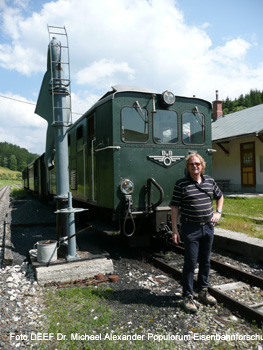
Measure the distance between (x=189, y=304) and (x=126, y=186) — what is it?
100 inches

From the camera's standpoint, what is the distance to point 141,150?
6059 millimetres

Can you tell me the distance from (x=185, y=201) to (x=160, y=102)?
2968mm

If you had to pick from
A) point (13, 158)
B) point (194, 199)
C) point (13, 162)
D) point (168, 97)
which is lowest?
point (194, 199)

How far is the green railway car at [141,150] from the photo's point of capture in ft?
19.1

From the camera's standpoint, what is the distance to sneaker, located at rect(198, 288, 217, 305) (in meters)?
4.00

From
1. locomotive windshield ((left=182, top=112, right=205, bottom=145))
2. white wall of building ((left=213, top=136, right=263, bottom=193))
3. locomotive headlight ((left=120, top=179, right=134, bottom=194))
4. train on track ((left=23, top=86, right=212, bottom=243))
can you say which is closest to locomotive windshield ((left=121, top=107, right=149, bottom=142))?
train on track ((left=23, top=86, right=212, bottom=243))

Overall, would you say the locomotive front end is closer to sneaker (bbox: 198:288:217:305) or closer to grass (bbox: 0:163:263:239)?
sneaker (bbox: 198:288:217:305)

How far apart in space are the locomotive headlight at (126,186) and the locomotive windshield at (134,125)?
84 centimetres

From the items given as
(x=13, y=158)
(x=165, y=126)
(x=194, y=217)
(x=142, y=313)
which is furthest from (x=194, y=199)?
(x=13, y=158)

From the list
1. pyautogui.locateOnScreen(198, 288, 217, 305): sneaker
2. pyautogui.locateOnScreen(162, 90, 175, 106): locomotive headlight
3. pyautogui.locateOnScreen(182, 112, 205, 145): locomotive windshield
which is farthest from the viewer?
pyautogui.locateOnScreen(182, 112, 205, 145): locomotive windshield

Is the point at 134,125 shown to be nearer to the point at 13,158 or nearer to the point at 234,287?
the point at 234,287

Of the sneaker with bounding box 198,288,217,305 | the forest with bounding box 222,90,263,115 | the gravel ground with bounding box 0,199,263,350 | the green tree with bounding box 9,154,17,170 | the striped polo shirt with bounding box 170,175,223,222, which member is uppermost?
the forest with bounding box 222,90,263,115

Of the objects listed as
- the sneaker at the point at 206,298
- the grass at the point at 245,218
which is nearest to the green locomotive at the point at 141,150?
the sneaker at the point at 206,298

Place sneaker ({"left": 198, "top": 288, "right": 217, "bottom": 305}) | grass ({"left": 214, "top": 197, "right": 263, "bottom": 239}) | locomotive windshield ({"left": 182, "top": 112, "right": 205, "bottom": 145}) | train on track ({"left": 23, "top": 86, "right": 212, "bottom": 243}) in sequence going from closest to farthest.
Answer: sneaker ({"left": 198, "top": 288, "right": 217, "bottom": 305}) < train on track ({"left": 23, "top": 86, "right": 212, "bottom": 243}) < locomotive windshield ({"left": 182, "top": 112, "right": 205, "bottom": 145}) < grass ({"left": 214, "top": 197, "right": 263, "bottom": 239})
